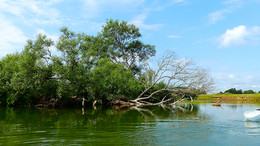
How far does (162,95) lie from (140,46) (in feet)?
37.6

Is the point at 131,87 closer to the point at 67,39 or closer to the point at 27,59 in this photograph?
the point at 67,39

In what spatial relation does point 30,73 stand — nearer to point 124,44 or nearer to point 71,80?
→ point 71,80

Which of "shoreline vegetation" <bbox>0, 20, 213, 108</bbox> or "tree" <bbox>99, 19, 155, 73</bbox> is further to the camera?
"tree" <bbox>99, 19, 155, 73</bbox>

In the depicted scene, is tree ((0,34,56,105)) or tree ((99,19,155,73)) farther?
tree ((99,19,155,73))

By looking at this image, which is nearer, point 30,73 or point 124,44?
point 30,73

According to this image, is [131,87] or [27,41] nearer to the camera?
[27,41]

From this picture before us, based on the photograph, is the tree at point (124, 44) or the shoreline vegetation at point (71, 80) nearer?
the shoreline vegetation at point (71, 80)

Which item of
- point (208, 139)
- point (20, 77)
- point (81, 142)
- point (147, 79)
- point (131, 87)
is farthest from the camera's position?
point (147, 79)

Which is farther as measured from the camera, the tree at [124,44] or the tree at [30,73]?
the tree at [124,44]

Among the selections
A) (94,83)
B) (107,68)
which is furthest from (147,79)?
(94,83)

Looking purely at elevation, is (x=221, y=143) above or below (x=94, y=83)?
below

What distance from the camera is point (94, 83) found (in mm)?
24969

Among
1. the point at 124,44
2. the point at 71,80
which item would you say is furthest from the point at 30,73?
the point at 124,44

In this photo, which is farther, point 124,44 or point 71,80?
point 124,44
